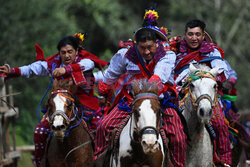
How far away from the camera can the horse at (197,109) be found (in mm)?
6685

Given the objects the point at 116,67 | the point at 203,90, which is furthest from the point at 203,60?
the point at 116,67

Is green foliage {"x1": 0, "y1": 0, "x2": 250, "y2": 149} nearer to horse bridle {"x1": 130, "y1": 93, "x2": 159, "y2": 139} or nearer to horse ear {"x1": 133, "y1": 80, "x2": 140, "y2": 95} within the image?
horse ear {"x1": 133, "y1": 80, "x2": 140, "y2": 95}

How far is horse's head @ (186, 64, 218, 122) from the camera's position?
6.45m

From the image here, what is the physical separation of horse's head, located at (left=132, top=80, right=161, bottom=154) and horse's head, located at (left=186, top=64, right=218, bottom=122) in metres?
1.18

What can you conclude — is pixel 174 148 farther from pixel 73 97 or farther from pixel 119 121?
pixel 73 97

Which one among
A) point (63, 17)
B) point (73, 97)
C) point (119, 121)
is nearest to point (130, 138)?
point (119, 121)

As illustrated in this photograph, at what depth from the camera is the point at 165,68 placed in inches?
240

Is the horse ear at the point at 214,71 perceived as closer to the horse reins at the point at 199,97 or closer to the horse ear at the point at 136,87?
the horse reins at the point at 199,97

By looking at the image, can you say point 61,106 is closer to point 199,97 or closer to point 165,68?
point 165,68

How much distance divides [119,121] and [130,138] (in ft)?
2.14

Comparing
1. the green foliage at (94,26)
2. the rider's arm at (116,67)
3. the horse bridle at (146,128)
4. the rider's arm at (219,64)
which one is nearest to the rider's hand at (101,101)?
the rider's arm at (116,67)

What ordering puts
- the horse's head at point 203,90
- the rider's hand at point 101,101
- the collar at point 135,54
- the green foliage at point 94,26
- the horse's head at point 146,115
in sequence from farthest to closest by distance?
the green foliage at point 94,26
the rider's hand at point 101,101
the horse's head at point 203,90
the collar at point 135,54
the horse's head at point 146,115

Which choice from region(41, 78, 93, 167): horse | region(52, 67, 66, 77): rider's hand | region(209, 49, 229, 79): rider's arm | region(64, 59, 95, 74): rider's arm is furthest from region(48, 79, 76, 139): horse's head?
region(209, 49, 229, 79): rider's arm

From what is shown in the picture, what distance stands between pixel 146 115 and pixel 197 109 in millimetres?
1561
